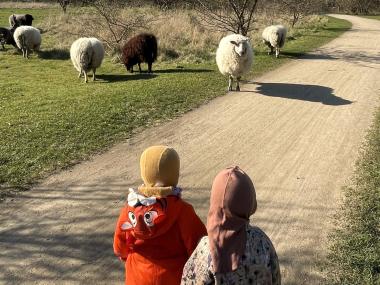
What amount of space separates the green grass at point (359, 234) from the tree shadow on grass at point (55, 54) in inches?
671

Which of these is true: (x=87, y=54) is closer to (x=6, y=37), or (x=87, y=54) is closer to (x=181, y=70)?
(x=181, y=70)

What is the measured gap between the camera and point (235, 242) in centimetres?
243

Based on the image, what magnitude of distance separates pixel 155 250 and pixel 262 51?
1757cm

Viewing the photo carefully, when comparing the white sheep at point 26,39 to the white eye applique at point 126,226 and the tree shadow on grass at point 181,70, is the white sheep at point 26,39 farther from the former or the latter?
the white eye applique at point 126,226

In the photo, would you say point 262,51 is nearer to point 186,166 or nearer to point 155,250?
point 186,166

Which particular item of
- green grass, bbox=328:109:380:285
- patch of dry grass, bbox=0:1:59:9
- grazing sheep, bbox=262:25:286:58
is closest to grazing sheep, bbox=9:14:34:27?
grazing sheep, bbox=262:25:286:58

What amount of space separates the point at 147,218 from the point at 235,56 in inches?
363

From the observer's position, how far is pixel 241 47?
1141 cm

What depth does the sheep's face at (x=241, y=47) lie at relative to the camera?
11406mm

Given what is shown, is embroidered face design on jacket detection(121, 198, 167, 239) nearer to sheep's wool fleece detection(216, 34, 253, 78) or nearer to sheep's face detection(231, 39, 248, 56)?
sheep's face detection(231, 39, 248, 56)

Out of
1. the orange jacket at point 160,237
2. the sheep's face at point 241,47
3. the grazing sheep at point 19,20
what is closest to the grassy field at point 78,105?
the sheep's face at point 241,47

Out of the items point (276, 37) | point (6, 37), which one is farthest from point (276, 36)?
point (6, 37)

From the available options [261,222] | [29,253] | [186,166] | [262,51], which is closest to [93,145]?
[186,166]

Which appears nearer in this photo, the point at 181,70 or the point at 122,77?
the point at 122,77
